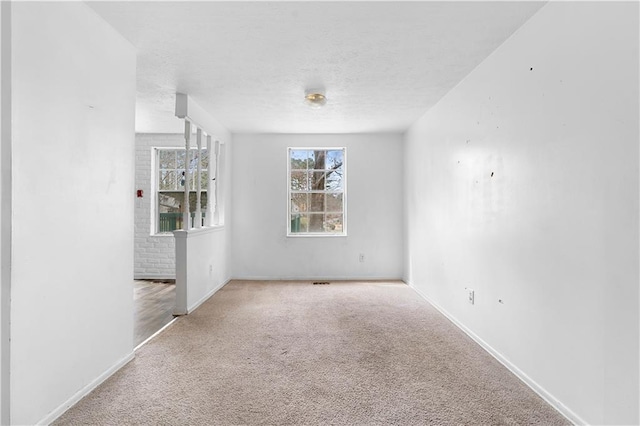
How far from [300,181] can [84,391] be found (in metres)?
4.24

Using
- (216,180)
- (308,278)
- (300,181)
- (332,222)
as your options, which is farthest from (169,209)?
(332,222)

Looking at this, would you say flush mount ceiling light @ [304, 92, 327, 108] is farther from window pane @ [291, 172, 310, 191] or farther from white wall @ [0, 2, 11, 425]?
white wall @ [0, 2, 11, 425]

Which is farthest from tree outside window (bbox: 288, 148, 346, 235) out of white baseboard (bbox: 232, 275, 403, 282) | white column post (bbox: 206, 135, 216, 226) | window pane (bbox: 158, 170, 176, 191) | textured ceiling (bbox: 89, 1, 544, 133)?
window pane (bbox: 158, 170, 176, 191)

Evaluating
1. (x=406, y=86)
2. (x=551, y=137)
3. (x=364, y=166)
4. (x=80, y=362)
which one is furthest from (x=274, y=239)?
(x=551, y=137)

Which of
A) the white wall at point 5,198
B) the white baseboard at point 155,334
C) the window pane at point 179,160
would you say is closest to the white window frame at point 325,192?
the window pane at point 179,160

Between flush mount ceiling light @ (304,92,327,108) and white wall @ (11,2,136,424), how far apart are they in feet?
5.49

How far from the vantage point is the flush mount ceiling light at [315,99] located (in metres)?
3.68

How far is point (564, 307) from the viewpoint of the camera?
196cm

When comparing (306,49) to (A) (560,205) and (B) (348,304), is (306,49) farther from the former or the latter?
(B) (348,304)

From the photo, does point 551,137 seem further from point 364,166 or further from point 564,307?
point 364,166

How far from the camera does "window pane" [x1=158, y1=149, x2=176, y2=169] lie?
6078 millimetres

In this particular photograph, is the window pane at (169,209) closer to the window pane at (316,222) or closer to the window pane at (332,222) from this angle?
the window pane at (316,222)

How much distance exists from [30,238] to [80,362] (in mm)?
814

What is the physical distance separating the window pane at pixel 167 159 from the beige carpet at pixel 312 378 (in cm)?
327
